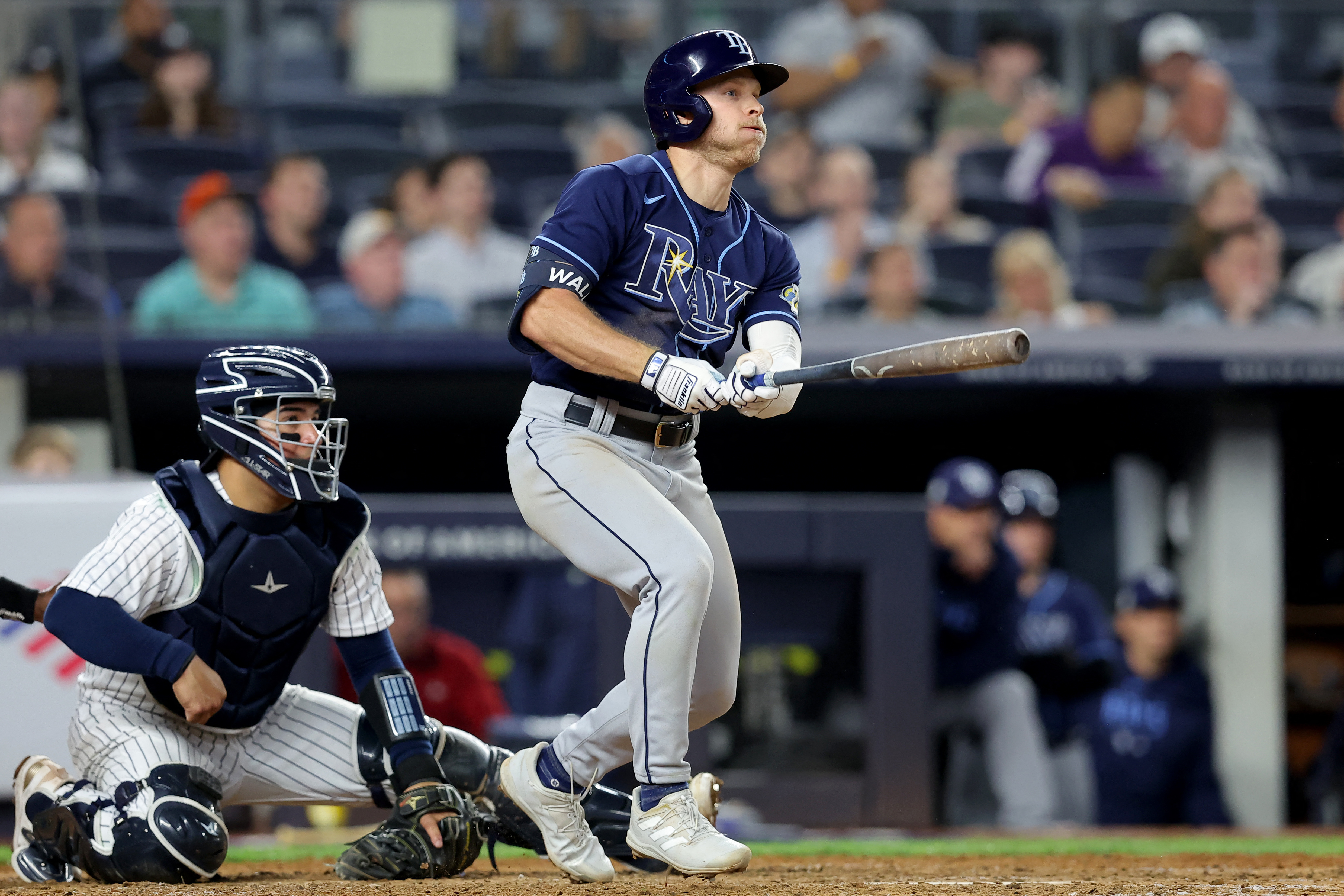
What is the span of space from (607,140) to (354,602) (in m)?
4.79

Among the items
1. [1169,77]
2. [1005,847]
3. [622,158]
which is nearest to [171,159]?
[622,158]

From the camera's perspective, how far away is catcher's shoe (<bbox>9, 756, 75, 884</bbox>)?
3.44 meters

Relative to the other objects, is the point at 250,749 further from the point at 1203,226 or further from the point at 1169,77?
the point at 1169,77

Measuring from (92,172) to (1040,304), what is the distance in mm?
4449

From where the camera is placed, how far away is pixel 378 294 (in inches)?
270

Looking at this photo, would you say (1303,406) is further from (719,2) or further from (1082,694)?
(719,2)

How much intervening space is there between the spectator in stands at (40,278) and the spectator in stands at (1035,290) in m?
3.57

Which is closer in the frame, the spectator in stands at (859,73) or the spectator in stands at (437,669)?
the spectator in stands at (437,669)

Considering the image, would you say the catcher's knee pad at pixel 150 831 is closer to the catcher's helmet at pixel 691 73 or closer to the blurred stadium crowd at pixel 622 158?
the catcher's helmet at pixel 691 73

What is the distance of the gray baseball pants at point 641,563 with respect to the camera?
9.92ft

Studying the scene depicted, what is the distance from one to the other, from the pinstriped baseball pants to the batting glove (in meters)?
1.18

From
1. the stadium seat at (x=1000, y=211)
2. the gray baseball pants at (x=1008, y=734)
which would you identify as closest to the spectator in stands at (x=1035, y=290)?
the stadium seat at (x=1000, y=211)

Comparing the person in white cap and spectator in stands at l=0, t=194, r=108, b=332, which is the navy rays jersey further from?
the person in white cap

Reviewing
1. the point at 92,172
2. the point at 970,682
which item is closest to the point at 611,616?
the point at 970,682
